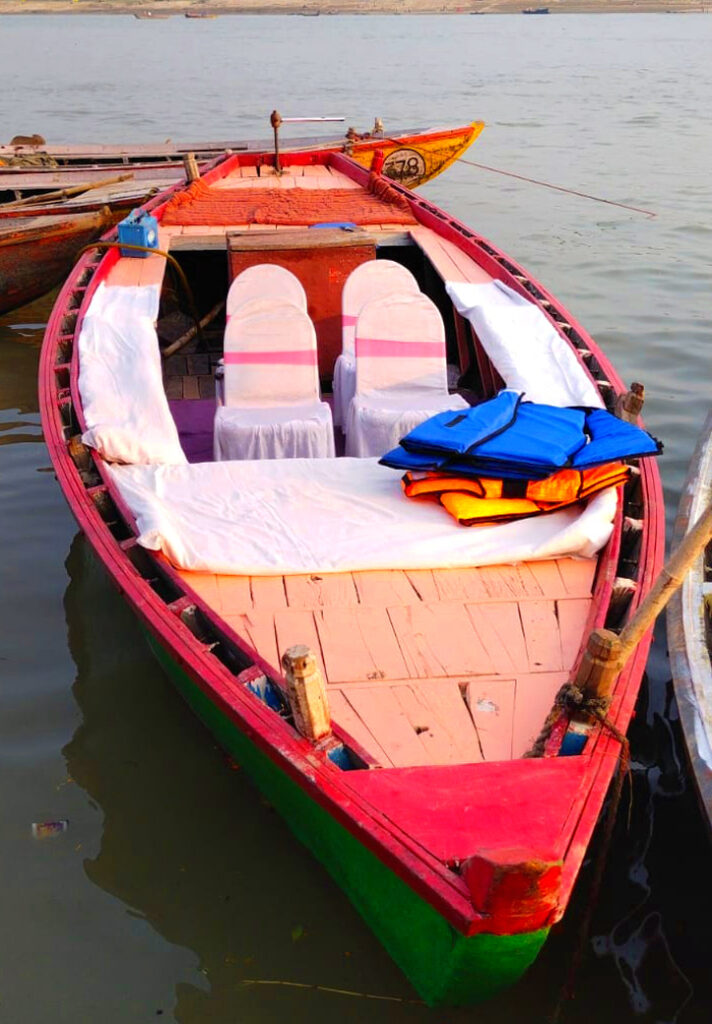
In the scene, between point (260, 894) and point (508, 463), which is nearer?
point (260, 894)

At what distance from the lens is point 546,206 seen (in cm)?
1470

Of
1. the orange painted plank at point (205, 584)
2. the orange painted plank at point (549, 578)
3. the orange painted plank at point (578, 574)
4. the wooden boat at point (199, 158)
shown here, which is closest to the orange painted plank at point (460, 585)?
the orange painted plank at point (549, 578)

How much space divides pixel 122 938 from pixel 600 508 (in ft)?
8.70

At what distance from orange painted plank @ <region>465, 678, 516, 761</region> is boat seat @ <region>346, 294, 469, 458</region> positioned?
250 cm

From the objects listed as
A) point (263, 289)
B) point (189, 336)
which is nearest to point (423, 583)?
point (263, 289)

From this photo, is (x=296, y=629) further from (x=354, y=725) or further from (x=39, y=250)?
(x=39, y=250)

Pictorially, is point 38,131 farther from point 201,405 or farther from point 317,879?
point 317,879

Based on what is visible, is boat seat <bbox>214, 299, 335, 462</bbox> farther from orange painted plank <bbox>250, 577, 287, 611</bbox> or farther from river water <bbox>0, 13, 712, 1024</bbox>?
orange painted plank <bbox>250, 577, 287, 611</bbox>

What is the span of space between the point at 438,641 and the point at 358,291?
3352 mm

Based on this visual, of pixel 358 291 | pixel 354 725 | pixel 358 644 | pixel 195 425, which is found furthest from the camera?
pixel 195 425

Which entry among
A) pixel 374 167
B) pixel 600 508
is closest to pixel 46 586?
pixel 600 508

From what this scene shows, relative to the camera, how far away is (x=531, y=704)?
327 cm

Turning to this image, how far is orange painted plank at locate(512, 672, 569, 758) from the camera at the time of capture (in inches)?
123

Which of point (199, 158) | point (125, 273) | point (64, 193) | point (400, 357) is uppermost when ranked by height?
point (199, 158)
